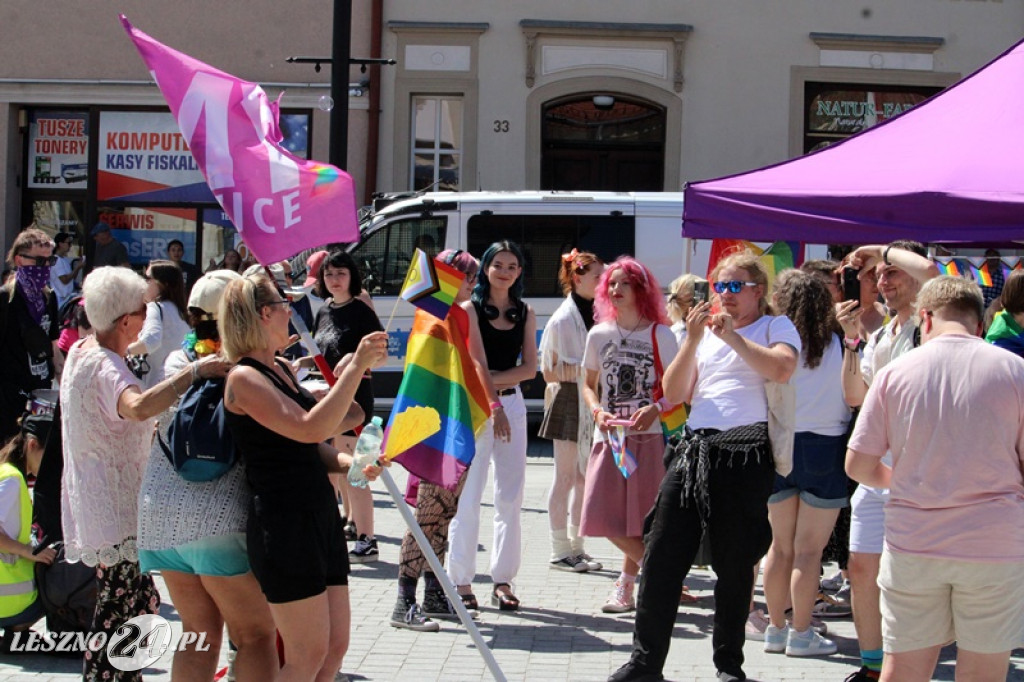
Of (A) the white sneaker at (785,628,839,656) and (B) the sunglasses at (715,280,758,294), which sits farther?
(A) the white sneaker at (785,628,839,656)

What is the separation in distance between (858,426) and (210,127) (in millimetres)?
2778

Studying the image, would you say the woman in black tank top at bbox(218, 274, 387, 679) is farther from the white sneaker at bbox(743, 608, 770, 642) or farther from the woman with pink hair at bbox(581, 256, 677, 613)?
the white sneaker at bbox(743, 608, 770, 642)

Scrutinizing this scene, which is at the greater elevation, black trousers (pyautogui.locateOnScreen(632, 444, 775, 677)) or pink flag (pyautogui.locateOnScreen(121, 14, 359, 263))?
pink flag (pyautogui.locateOnScreen(121, 14, 359, 263))

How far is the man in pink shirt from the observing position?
13.7 feet

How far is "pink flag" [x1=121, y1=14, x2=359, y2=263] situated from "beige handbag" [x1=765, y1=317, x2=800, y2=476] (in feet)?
→ 6.02

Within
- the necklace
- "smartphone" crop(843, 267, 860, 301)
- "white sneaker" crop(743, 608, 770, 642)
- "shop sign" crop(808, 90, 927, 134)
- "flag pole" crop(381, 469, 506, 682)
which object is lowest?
"white sneaker" crop(743, 608, 770, 642)

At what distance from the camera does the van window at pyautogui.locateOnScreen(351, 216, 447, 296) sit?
515 inches

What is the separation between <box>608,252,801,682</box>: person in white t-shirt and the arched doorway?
13.1 meters

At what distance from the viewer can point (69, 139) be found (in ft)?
62.0

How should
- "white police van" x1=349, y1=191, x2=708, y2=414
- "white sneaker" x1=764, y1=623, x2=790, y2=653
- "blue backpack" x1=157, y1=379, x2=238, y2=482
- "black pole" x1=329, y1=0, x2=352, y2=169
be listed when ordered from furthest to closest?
"white police van" x1=349, y1=191, x2=708, y2=414 < "black pole" x1=329, y1=0, x2=352, y2=169 < "white sneaker" x1=764, y1=623, x2=790, y2=653 < "blue backpack" x1=157, y1=379, x2=238, y2=482

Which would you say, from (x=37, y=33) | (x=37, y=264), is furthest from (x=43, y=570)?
(x=37, y=33)

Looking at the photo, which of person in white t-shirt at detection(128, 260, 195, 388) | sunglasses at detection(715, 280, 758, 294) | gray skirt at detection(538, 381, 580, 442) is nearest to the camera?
sunglasses at detection(715, 280, 758, 294)

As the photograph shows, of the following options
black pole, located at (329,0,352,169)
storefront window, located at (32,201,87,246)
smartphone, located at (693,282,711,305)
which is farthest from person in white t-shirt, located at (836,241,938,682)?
storefront window, located at (32,201,87,246)

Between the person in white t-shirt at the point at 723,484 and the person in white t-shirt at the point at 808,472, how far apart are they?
536 mm
